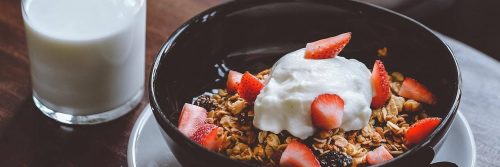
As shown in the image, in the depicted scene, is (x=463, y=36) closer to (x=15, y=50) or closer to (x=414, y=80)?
(x=414, y=80)

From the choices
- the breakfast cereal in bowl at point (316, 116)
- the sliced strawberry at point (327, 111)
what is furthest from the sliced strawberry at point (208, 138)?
the sliced strawberry at point (327, 111)

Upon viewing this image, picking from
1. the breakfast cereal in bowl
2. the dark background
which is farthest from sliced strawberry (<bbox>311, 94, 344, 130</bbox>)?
the dark background

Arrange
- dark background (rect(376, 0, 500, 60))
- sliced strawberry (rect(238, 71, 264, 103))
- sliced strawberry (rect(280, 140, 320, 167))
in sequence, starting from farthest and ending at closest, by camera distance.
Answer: dark background (rect(376, 0, 500, 60))
sliced strawberry (rect(238, 71, 264, 103))
sliced strawberry (rect(280, 140, 320, 167))

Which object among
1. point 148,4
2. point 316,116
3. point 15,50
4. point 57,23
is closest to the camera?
point 316,116

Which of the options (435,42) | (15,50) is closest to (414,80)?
(435,42)

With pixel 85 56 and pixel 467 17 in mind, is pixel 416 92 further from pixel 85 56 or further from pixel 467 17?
pixel 467 17

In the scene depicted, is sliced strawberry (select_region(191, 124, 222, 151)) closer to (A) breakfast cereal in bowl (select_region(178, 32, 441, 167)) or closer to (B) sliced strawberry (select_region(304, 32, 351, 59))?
(A) breakfast cereal in bowl (select_region(178, 32, 441, 167))

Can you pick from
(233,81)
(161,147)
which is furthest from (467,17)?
(161,147)

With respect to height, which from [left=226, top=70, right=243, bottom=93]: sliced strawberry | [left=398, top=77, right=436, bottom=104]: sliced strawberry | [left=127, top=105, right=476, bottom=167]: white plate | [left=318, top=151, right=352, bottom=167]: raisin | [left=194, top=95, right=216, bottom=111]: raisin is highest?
[left=398, top=77, right=436, bottom=104]: sliced strawberry
